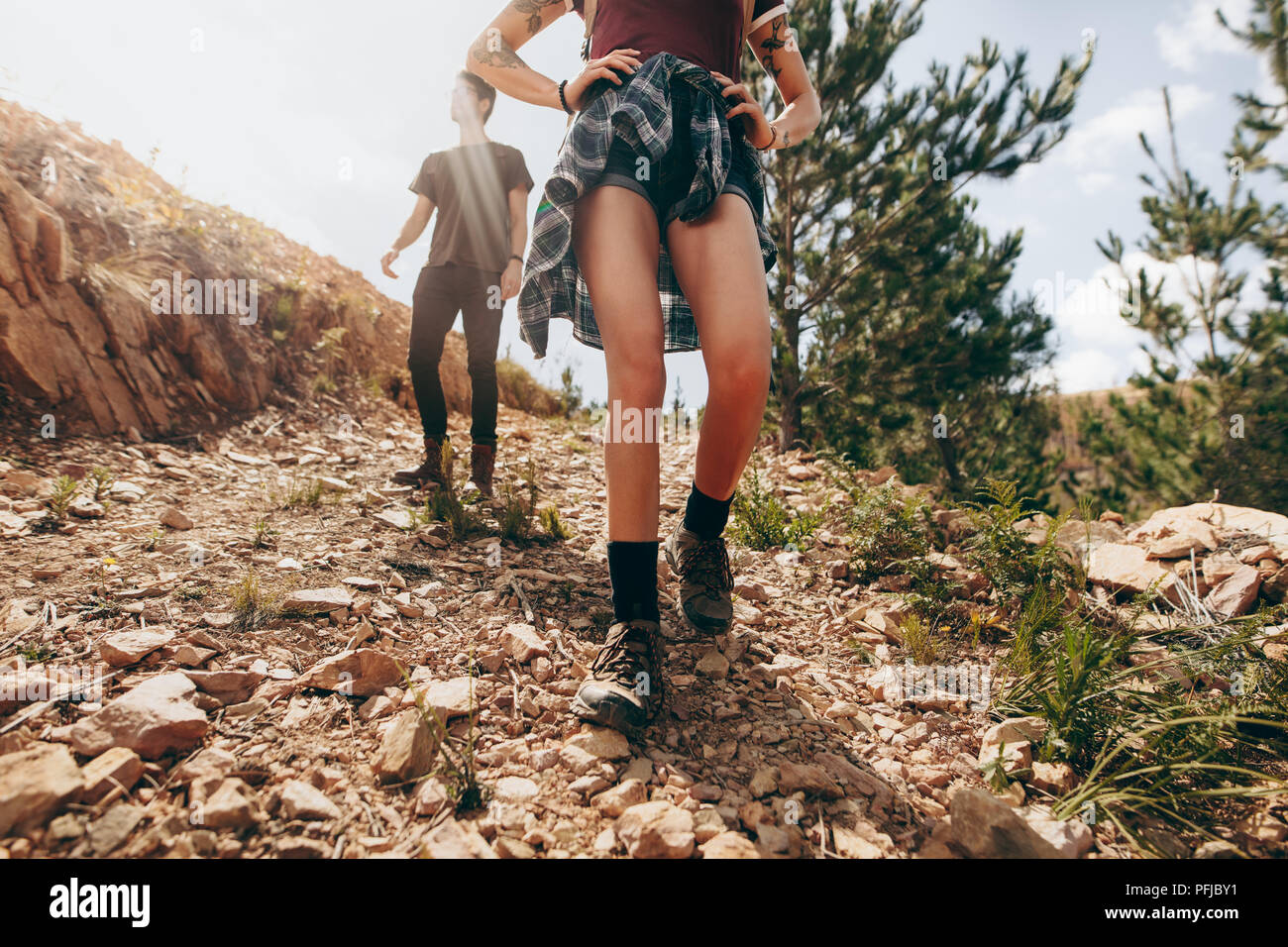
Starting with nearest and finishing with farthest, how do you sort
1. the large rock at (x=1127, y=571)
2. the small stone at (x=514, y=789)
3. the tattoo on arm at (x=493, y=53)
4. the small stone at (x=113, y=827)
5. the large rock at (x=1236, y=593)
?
the small stone at (x=113, y=827) < the small stone at (x=514, y=789) < the tattoo on arm at (x=493, y=53) < the large rock at (x=1236, y=593) < the large rock at (x=1127, y=571)

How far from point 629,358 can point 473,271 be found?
85.8 inches

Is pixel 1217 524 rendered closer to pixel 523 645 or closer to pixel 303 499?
pixel 523 645

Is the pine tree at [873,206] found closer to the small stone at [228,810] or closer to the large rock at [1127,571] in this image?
the large rock at [1127,571]

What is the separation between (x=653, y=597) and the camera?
1.53 meters

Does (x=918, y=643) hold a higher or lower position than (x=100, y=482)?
lower

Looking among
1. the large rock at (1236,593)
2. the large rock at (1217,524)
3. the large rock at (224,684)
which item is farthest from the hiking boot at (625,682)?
the large rock at (1217,524)

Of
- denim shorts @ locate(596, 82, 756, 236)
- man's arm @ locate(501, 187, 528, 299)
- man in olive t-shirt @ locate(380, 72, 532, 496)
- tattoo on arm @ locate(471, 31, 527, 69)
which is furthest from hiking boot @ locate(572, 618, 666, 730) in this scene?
man's arm @ locate(501, 187, 528, 299)

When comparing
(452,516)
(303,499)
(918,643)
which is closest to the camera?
(918,643)

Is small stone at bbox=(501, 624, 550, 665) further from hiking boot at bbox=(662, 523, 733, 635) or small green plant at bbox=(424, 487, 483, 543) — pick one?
small green plant at bbox=(424, 487, 483, 543)

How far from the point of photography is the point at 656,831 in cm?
100

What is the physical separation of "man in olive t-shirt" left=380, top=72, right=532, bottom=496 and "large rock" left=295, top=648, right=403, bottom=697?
1792 millimetres

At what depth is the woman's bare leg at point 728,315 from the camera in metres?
1.50

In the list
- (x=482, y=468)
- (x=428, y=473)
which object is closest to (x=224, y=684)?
(x=482, y=468)
